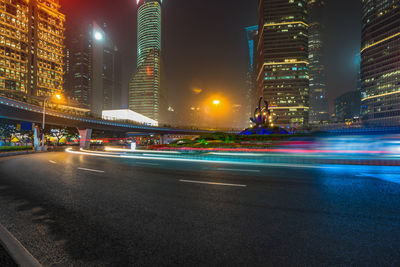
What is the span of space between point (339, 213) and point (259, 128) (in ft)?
110

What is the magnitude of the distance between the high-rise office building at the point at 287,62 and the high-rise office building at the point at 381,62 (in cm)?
3779

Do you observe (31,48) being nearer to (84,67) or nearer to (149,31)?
(84,67)

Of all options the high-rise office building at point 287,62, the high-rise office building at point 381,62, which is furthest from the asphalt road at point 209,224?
the high-rise office building at point 287,62

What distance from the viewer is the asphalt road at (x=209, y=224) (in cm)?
Result: 250

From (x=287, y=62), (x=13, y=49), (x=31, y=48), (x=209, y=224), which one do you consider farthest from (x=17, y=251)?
(x=287, y=62)

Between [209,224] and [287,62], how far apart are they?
15155 cm

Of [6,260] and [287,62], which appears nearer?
[6,260]

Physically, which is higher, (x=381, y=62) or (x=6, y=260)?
(x=381, y=62)

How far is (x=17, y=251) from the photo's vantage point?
2.63 metres

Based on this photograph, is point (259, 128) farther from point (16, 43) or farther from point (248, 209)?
point (16, 43)

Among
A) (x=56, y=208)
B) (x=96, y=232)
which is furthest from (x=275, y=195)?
(x=56, y=208)

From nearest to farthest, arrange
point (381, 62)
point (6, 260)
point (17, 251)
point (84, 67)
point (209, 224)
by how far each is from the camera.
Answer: point (6, 260)
point (17, 251)
point (209, 224)
point (381, 62)
point (84, 67)

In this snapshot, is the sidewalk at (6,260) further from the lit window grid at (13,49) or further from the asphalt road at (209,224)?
the lit window grid at (13,49)

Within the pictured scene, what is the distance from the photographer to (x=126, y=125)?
183ft
